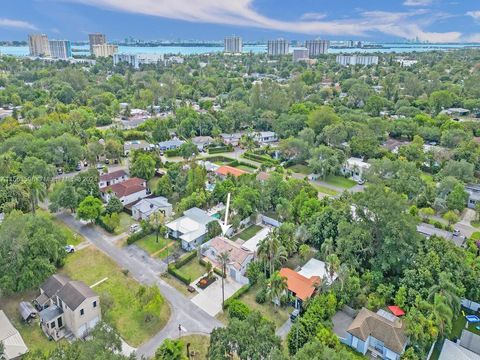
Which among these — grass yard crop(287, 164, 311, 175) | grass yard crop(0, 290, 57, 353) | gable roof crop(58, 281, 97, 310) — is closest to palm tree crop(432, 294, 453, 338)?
gable roof crop(58, 281, 97, 310)

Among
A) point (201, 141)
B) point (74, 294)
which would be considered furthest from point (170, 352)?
point (201, 141)

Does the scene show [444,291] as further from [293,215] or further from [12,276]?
[12,276]

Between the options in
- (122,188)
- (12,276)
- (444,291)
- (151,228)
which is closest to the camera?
(444,291)

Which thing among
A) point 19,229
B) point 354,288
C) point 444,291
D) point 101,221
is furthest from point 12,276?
point 444,291

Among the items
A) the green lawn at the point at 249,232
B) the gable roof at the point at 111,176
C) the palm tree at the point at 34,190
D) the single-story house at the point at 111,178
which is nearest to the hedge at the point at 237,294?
the green lawn at the point at 249,232

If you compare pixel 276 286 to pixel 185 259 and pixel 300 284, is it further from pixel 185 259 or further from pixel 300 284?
pixel 185 259

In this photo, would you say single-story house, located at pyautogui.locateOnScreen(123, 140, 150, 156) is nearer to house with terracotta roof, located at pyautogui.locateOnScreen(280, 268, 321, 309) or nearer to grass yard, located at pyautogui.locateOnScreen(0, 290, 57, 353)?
grass yard, located at pyautogui.locateOnScreen(0, 290, 57, 353)
